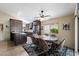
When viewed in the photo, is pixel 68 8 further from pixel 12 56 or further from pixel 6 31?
pixel 12 56

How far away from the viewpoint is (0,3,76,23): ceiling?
5.57ft

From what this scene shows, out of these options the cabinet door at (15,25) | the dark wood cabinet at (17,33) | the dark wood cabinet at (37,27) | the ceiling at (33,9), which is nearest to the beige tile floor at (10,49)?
the dark wood cabinet at (17,33)

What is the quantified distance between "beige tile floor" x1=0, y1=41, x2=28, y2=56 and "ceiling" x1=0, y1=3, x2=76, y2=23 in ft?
1.65

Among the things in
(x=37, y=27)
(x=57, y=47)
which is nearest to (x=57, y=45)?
(x=57, y=47)

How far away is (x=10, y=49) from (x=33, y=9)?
0.82 m

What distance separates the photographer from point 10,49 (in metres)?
1.71

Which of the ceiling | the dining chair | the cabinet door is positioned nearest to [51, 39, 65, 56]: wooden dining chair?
the dining chair

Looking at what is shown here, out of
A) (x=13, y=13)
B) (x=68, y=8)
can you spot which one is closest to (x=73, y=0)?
(x=68, y=8)

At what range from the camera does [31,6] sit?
1713 mm

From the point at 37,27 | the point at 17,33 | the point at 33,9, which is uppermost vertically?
the point at 33,9

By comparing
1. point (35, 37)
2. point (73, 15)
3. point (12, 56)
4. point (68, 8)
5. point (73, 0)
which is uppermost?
point (73, 0)

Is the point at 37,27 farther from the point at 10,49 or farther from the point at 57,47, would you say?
the point at 10,49

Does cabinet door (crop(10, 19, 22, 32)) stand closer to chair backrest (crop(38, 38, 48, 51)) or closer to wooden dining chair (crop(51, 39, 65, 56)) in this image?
chair backrest (crop(38, 38, 48, 51))

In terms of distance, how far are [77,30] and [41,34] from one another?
0.65 metres
